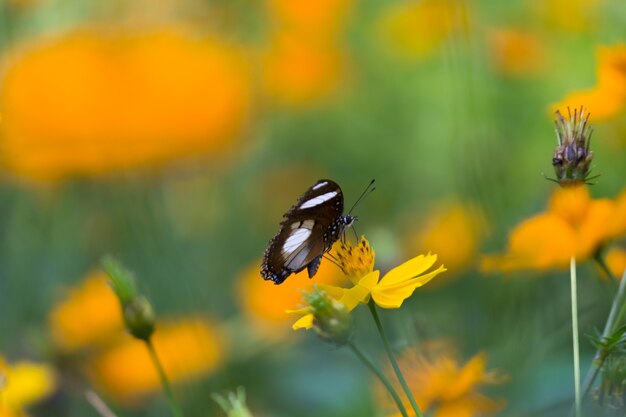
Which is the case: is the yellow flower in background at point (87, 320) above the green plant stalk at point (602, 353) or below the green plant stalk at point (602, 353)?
above

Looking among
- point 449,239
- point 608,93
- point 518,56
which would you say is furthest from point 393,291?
point 518,56

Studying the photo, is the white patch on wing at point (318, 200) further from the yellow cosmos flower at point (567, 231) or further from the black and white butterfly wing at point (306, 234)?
the yellow cosmos flower at point (567, 231)

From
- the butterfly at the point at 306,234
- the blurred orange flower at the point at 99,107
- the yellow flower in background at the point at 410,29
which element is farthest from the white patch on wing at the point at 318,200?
the yellow flower in background at the point at 410,29

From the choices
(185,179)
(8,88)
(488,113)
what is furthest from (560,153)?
(185,179)

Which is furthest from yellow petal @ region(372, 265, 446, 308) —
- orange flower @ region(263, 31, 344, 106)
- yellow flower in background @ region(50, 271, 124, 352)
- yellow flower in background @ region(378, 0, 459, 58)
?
orange flower @ region(263, 31, 344, 106)

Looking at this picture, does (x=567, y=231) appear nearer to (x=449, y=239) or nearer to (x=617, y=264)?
(x=617, y=264)

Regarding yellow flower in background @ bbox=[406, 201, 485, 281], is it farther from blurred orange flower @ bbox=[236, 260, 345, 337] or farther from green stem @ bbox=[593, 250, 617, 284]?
green stem @ bbox=[593, 250, 617, 284]
